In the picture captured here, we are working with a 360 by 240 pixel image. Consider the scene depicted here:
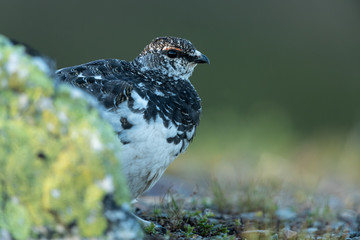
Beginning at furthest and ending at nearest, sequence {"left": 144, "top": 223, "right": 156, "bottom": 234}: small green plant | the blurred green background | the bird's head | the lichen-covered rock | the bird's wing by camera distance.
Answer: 1. the blurred green background
2. the bird's head
3. the bird's wing
4. {"left": 144, "top": 223, "right": 156, "bottom": 234}: small green plant
5. the lichen-covered rock

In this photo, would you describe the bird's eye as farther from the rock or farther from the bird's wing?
the rock

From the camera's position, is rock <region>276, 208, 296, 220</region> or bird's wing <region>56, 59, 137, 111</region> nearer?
bird's wing <region>56, 59, 137, 111</region>

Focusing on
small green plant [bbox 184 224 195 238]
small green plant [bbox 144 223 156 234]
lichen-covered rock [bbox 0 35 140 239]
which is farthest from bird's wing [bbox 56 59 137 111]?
lichen-covered rock [bbox 0 35 140 239]

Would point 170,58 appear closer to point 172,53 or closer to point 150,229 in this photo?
point 172,53

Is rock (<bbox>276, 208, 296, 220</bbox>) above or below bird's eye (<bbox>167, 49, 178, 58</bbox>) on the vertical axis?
below

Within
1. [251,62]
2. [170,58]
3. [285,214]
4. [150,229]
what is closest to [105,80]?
[170,58]

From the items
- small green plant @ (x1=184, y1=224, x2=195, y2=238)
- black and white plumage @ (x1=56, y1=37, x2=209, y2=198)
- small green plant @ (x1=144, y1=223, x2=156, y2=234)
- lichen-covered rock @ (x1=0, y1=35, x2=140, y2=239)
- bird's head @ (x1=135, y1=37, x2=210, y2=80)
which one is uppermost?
bird's head @ (x1=135, y1=37, x2=210, y2=80)

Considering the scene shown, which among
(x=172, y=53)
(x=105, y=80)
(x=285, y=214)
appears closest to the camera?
(x=105, y=80)

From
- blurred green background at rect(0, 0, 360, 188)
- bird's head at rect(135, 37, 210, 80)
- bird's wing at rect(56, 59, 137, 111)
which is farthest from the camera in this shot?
blurred green background at rect(0, 0, 360, 188)
